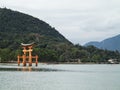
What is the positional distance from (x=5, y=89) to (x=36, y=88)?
12.3 ft

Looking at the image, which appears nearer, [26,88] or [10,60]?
[26,88]

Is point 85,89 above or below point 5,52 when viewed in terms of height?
below

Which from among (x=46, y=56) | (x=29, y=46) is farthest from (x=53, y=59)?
(x=29, y=46)

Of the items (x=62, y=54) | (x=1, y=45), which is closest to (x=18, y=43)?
(x=1, y=45)

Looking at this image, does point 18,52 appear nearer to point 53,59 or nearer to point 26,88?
point 53,59

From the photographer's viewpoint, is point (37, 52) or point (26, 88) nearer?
point (26, 88)

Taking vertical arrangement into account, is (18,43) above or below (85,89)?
above

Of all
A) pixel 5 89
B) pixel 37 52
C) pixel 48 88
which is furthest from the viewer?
pixel 37 52

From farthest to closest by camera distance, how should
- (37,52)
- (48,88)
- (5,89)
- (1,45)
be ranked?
(1,45), (37,52), (48,88), (5,89)

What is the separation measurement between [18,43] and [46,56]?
2971 centimetres

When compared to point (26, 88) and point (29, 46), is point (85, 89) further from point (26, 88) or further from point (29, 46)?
point (29, 46)

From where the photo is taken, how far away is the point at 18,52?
6211 inches

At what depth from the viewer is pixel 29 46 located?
379ft

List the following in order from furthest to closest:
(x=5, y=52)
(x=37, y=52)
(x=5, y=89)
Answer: (x=37, y=52) → (x=5, y=52) → (x=5, y=89)
